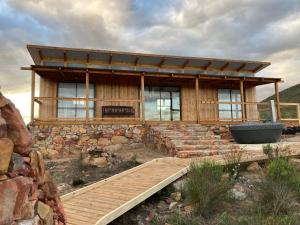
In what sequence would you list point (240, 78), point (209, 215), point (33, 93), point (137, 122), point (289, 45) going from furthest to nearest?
point (289, 45) → point (240, 78) → point (137, 122) → point (33, 93) → point (209, 215)

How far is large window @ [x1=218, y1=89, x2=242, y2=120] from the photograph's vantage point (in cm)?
1578

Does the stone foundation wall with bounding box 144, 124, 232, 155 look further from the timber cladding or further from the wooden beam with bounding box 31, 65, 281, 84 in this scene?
the wooden beam with bounding box 31, 65, 281, 84

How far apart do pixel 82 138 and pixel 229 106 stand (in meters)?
9.19

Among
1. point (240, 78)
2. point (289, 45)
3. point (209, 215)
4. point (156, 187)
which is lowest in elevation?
point (209, 215)

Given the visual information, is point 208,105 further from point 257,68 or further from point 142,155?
point 142,155

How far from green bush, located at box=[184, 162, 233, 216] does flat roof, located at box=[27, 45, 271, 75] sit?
33.0 ft

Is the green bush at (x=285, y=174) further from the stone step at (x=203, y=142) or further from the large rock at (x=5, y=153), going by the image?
the large rock at (x=5, y=153)

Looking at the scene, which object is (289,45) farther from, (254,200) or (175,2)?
(254,200)

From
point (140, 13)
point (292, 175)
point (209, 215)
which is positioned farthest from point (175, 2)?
point (209, 215)

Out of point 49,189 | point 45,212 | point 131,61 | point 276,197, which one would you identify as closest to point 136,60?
point 131,61

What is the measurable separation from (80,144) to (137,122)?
2.81m

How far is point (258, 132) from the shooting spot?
405 inches

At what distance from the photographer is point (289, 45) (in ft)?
84.0

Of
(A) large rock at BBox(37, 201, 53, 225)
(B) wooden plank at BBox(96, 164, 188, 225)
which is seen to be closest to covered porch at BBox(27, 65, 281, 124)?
(B) wooden plank at BBox(96, 164, 188, 225)
